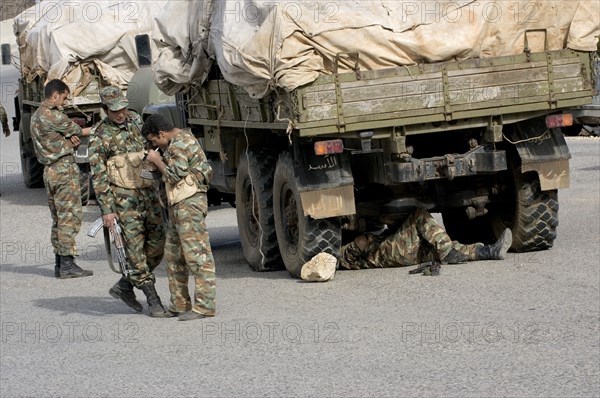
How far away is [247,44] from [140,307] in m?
2.52

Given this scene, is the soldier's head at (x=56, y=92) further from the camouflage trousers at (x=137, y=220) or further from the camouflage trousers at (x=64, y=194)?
the camouflage trousers at (x=137, y=220)

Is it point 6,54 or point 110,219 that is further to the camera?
point 6,54

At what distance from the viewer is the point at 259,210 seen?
542 inches

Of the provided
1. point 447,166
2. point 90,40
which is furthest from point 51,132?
point 90,40

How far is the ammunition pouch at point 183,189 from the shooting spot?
35.4 ft

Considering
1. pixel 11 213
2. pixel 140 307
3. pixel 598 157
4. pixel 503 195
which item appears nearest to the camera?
pixel 140 307

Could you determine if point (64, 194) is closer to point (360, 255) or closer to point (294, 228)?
point (294, 228)

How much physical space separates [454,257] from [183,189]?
3.16m

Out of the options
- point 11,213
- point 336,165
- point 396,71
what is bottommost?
point 11,213

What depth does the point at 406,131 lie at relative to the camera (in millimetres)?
12359

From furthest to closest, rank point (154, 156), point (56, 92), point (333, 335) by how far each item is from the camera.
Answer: point (56, 92) < point (154, 156) < point (333, 335)

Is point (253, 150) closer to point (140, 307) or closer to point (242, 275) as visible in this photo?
point (242, 275)

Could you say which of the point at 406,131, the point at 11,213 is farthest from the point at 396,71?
the point at 11,213

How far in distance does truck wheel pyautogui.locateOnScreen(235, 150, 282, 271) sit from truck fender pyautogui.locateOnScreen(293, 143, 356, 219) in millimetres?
1173
